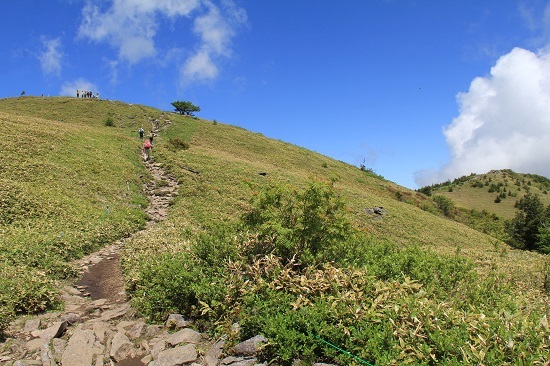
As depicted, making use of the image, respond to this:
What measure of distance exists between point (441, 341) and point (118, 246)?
14703mm

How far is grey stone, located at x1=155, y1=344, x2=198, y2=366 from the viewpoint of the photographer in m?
7.46

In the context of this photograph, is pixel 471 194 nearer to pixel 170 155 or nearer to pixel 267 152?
pixel 267 152

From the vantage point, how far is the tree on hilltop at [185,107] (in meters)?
78.2

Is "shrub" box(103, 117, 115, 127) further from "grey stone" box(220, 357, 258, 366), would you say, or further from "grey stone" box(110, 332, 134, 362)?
"grey stone" box(220, 357, 258, 366)

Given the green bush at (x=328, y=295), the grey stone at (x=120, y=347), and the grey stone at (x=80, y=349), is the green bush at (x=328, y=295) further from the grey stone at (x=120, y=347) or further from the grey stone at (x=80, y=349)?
the grey stone at (x=80, y=349)

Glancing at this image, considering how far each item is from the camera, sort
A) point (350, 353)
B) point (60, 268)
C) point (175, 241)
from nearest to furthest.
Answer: point (350, 353)
point (60, 268)
point (175, 241)

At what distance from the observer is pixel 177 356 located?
301 inches

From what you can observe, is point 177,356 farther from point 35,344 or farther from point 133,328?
point 35,344

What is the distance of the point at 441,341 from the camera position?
6215mm

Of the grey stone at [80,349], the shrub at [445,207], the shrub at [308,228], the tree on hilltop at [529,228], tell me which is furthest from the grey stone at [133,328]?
the shrub at [445,207]

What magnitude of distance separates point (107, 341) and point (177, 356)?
6.53 feet

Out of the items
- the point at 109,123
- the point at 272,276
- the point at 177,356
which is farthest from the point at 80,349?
the point at 109,123

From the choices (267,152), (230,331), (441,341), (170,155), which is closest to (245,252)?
(230,331)

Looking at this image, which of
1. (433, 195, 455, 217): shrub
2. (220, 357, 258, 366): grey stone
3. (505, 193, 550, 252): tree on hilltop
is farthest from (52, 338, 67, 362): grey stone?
(433, 195, 455, 217): shrub
